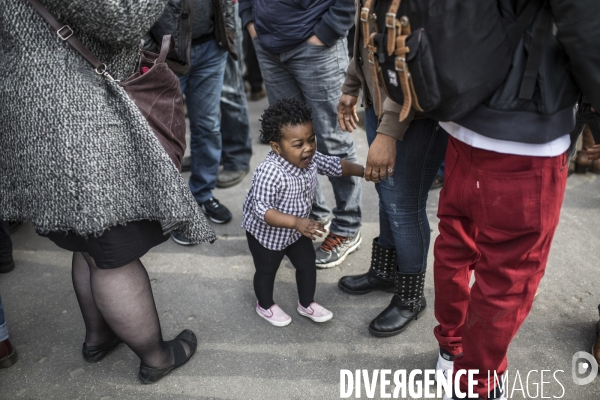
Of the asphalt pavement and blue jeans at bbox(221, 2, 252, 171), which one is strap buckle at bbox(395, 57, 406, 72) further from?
blue jeans at bbox(221, 2, 252, 171)

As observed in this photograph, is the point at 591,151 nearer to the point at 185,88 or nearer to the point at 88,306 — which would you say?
the point at 88,306

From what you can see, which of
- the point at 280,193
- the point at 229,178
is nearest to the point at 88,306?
the point at 280,193

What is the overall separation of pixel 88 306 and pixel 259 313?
2.59 ft

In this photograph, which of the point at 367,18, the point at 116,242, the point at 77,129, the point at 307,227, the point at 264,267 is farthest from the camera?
the point at 264,267

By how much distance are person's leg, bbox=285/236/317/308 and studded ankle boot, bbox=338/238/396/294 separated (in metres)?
0.26

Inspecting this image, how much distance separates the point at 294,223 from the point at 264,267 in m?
0.41

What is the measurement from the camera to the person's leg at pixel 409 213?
7.07 feet

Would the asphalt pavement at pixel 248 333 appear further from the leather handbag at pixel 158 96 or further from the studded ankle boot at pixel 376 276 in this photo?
the leather handbag at pixel 158 96

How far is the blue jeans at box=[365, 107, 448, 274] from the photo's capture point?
7.03 feet

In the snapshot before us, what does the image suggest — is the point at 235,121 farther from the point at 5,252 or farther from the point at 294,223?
the point at 294,223

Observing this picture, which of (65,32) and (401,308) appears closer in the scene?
(65,32)

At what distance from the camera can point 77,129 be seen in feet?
5.70

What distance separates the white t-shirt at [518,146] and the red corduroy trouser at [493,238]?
0.8 inches

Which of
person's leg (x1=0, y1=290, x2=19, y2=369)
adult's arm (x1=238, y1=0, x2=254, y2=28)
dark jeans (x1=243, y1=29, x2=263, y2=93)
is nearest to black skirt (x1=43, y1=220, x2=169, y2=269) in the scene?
person's leg (x1=0, y1=290, x2=19, y2=369)
